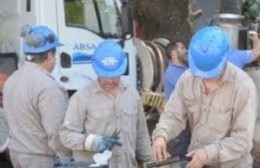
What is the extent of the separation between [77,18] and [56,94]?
3429 millimetres

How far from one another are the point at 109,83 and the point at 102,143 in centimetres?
41

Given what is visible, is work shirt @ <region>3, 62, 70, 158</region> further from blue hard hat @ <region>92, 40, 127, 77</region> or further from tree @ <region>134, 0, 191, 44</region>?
tree @ <region>134, 0, 191, 44</region>

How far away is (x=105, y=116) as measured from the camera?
4578 millimetres

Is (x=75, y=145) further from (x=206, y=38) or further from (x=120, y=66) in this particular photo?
(x=206, y=38)

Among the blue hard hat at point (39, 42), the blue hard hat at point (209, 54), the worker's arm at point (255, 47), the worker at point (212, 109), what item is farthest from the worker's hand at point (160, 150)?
the worker's arm at point (255, 47)

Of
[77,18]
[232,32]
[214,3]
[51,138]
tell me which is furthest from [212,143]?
[214,3]

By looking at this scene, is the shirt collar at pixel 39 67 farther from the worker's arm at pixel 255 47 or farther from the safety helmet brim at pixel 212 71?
the worker's arm at pixel 255 47

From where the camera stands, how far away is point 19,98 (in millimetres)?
4883

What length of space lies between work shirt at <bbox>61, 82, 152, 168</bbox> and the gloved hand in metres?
0.09

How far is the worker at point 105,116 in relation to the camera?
4570 millimetres

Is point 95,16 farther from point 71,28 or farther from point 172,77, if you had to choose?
point 172,77

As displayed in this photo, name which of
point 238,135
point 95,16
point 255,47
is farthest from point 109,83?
point 95,16

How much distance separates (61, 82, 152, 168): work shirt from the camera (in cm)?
457

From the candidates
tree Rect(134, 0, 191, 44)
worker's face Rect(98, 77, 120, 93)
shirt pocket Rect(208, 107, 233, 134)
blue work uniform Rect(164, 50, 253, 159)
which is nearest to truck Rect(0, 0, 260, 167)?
blue work uniform Rect(164, 50, 253, 159)
